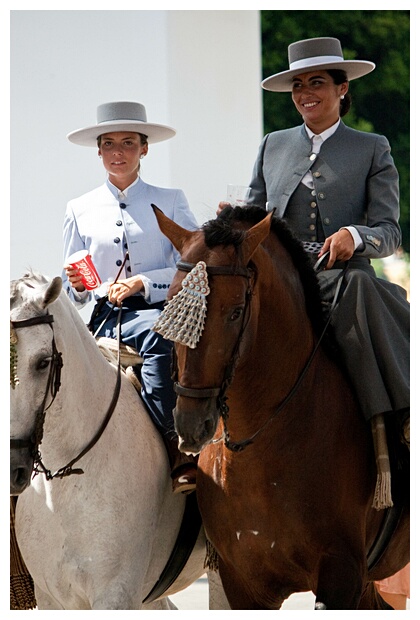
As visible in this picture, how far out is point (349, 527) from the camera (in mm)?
4293

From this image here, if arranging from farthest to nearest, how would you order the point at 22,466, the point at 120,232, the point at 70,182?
the point at 70,182 → the point at 120,232 → the point at 22,466

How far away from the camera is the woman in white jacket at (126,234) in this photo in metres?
5.09

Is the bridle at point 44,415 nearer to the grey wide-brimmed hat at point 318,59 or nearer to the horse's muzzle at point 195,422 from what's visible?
the horse's muzzle at point 195,422

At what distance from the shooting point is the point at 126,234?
532 cm

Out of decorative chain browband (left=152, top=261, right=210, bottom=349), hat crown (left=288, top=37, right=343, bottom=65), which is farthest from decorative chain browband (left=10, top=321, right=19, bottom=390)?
hat crown (left=288, top=37, right=343, bottom=65)

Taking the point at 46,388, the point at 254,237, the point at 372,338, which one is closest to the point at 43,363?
the point at 46,388

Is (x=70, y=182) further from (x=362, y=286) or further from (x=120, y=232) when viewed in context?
(x=362, y=286)

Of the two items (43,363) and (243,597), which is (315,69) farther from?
(243,597)

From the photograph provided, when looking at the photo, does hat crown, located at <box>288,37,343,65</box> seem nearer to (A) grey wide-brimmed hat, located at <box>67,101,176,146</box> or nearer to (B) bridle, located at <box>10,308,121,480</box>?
(A) grey wide-brimmed hat, located at <box>67,101,176,146</box>

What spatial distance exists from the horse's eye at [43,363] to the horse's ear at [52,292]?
8.3 inches

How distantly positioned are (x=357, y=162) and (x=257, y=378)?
4.09ft

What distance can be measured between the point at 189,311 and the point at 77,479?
1135 millimetres
